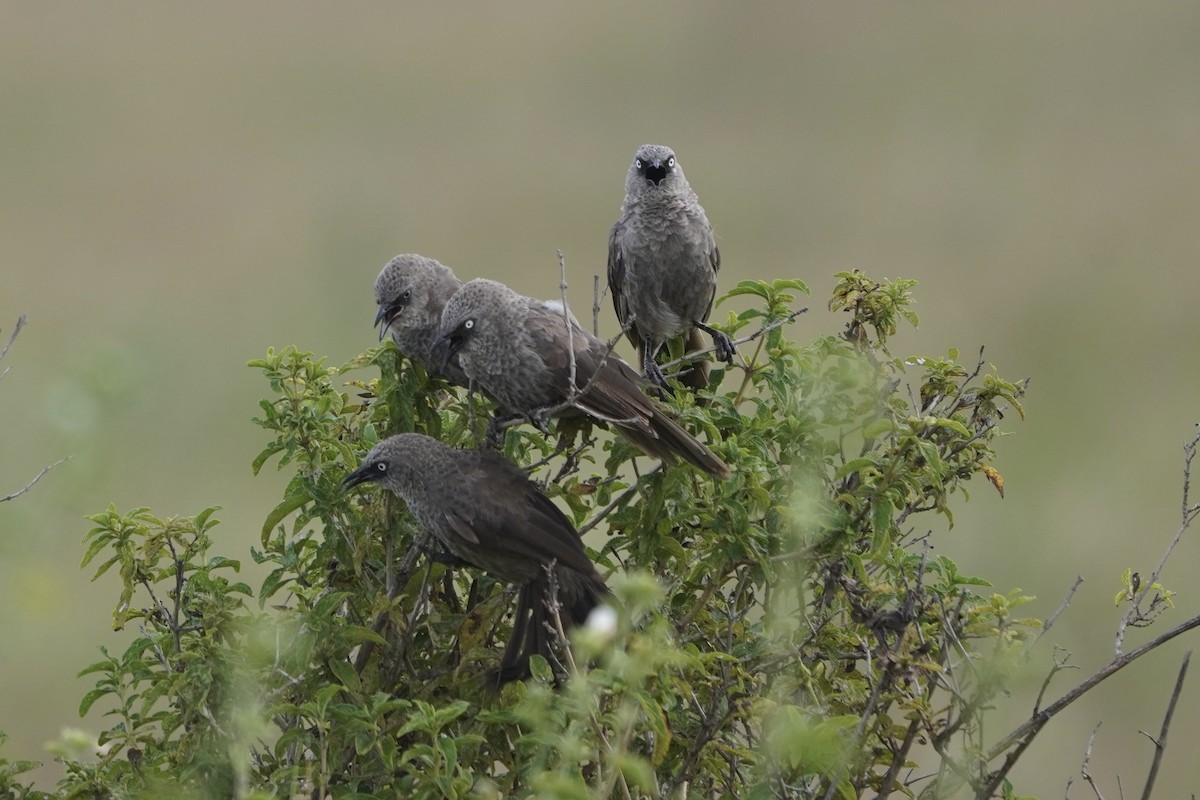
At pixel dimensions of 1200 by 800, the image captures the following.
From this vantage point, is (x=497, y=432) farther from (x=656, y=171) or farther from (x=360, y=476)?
(x=656, y=171)

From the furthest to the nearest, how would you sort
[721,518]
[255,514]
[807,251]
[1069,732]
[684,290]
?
[807,251], [255,514], [1069,732], [684,290], [721,518]

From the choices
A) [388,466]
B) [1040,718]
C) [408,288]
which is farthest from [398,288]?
[1040,718]

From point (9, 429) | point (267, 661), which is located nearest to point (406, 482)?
point (267, 661)

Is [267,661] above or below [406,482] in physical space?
below

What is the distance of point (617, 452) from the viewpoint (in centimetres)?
396

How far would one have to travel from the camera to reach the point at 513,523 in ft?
11.9

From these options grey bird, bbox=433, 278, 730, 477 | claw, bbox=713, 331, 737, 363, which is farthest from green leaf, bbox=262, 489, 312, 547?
claw, bbox=713, 331, 737, 363

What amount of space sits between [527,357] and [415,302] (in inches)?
32.3

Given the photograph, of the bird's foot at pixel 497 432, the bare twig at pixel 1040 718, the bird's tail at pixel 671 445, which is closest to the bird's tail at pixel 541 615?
the bird's tail at pixel 671 445

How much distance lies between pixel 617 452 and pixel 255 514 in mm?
7809

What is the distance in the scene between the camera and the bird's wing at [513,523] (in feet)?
11.9

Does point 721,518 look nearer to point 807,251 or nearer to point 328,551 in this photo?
point 328,551

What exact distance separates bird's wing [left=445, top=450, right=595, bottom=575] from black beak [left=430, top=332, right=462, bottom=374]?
0.62m

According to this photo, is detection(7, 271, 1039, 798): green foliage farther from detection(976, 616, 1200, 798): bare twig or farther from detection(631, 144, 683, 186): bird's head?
detection(631, 144, 683, 186): bird's head
